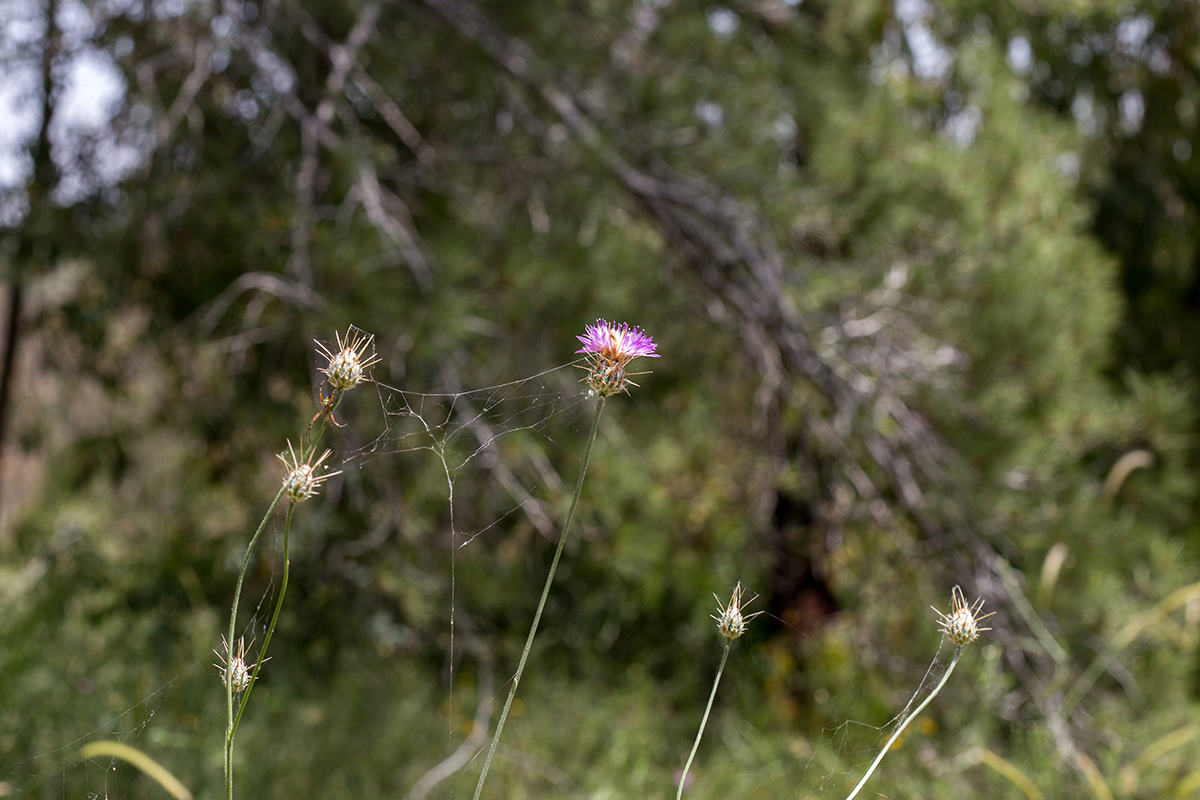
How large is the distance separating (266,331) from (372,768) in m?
1.10

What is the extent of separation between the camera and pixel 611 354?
0.55 m

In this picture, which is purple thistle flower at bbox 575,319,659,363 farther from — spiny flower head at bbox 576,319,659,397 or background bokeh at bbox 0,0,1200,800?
background bokeh at bbox 0,0,1200,800

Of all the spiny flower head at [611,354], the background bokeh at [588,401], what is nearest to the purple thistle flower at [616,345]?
the spiny flower head at [611,354]

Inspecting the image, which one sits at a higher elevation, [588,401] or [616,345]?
[616,345]

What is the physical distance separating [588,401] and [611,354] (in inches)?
53.9

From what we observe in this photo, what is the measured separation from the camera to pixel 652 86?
9.29ft

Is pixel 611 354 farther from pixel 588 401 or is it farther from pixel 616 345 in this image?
pixel 588 401

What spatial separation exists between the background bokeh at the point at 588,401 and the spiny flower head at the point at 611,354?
138 centimetres

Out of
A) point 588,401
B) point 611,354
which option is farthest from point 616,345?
point 588,401

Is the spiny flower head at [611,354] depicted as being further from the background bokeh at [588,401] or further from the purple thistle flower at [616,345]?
the background bokeh at [588,401]

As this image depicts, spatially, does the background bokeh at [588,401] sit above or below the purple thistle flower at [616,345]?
below

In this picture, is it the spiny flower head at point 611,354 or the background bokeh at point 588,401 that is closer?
the spiny flower head at point 611,354

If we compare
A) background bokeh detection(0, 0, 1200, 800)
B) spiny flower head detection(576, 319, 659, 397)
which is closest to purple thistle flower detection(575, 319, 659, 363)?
spiny flower head detection(576, 319, 659, 397)

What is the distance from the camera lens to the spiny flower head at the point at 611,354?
21.3 inches
